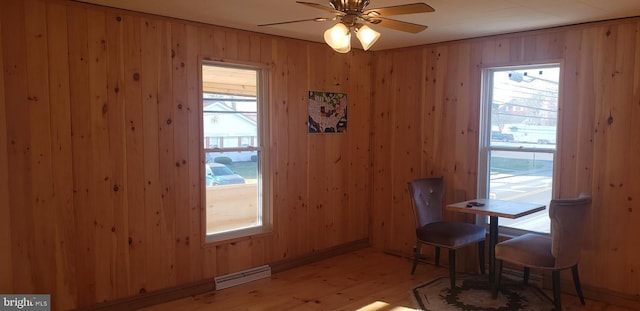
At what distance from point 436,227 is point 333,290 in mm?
1122

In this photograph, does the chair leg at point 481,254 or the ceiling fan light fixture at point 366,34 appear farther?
the chair leg at point 481,254

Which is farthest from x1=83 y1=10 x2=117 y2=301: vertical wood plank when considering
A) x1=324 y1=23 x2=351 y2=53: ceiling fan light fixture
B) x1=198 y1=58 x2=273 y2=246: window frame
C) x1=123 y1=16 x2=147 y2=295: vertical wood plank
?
x1=324 y1=23 x2=351 y2=53: ceiling fan light fixture

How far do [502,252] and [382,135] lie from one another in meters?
2.02

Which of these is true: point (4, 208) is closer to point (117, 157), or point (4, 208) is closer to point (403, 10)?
point (117, 157)

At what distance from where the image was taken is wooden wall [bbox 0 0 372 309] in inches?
122

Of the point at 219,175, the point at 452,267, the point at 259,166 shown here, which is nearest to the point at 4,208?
the point at 219,175

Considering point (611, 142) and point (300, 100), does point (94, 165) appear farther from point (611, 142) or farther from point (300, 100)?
point (611, 142)

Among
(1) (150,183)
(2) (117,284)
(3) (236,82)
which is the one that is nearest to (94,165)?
(1) (150,183)

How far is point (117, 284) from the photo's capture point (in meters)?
3.57

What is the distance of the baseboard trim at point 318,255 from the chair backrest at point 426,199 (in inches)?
44.1

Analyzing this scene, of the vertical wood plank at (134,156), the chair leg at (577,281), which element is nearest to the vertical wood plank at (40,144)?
the vertical wood plank at (134,156)

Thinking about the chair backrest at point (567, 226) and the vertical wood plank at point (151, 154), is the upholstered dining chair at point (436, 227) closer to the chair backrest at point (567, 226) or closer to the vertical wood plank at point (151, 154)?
the chair backrest at point (567, 226)

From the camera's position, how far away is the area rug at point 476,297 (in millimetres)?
3711

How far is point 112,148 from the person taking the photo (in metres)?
3.49
